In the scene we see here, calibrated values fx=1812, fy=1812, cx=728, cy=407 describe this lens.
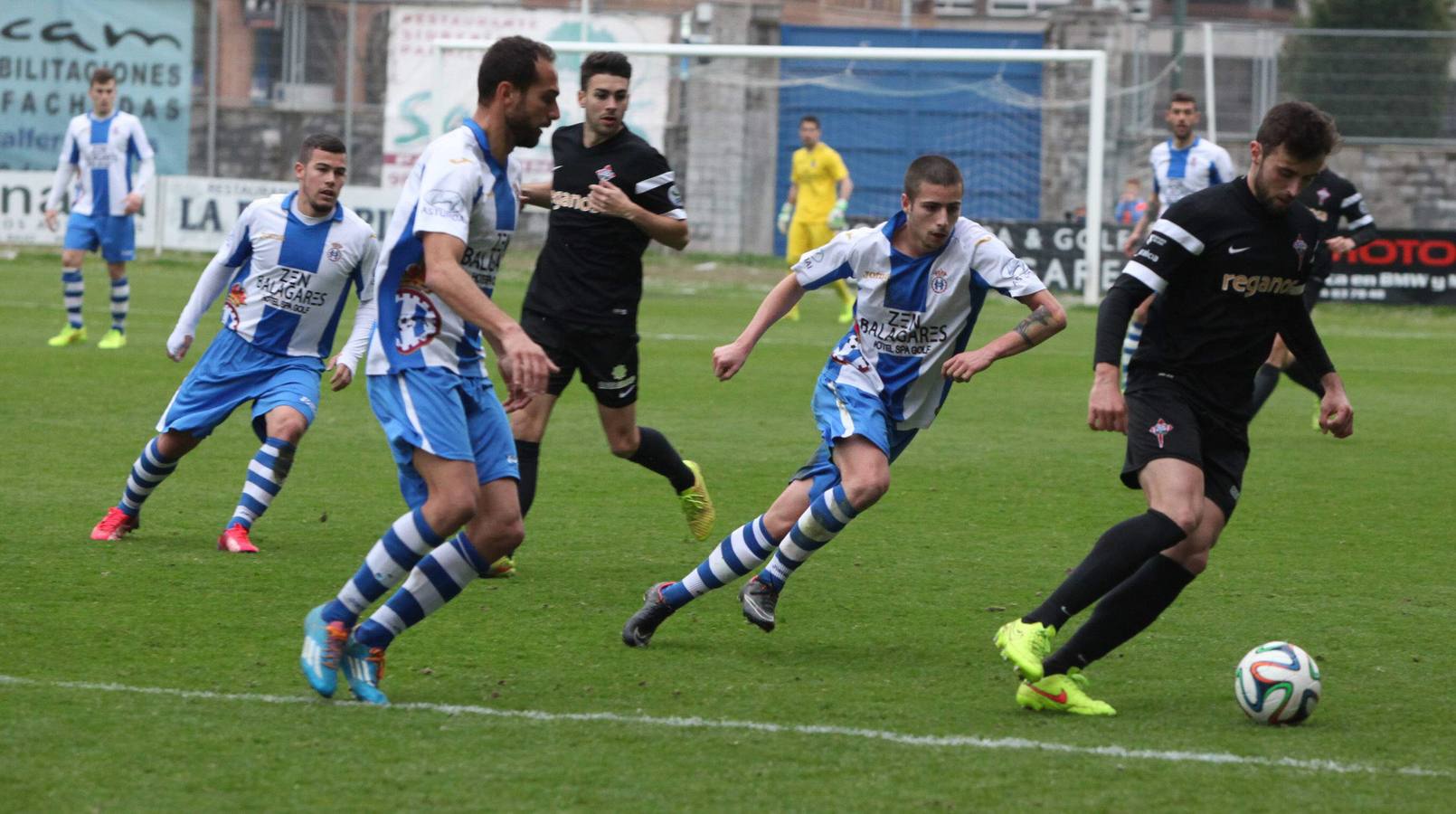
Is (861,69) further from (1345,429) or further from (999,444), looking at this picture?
(1345,429)

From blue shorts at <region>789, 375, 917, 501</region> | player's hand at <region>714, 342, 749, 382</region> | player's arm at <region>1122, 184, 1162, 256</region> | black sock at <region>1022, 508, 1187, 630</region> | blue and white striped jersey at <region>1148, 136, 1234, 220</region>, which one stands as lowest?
black sock at <region>1022, 508, 1187, 630</region>

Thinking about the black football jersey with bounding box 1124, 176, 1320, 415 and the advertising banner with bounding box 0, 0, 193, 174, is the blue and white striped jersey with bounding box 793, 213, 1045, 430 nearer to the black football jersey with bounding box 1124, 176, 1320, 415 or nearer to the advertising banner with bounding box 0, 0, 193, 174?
the black football jersey with bounding box 1124, 176, 1320, 415

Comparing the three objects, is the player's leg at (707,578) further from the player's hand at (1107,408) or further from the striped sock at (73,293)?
the striped sock at (73,293)

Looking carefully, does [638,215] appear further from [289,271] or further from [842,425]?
[289,271]

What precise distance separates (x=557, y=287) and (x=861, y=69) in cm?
2532

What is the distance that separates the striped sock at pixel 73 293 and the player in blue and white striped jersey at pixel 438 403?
37.7 ft

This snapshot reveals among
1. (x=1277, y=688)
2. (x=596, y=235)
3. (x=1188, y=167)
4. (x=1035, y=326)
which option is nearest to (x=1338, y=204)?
(x=1188, y=167)

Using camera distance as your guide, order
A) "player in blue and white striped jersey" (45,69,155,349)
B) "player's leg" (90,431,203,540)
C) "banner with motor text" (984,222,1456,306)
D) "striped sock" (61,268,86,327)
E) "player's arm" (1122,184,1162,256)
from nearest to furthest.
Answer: "player's leg" (90,431,203,540) < "player's arm" (1122,184,1162,256) < "striped sock" (61,268,86,327) < "player in blue and white striped jersey" (45,69,155,349) < "banner with motor text" (984,222,1456,306)

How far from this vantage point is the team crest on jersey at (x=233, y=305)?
764cm

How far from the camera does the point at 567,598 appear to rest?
6680 mm

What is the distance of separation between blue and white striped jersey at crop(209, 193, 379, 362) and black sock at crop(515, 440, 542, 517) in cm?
107

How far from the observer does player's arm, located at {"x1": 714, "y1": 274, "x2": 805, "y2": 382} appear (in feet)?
19.4

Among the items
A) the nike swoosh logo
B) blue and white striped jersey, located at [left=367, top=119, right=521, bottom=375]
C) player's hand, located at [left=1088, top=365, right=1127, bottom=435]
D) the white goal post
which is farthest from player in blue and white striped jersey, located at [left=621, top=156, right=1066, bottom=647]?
the white goal post

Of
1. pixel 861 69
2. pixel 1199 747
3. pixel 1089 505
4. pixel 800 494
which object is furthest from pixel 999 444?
pixel 861 69
